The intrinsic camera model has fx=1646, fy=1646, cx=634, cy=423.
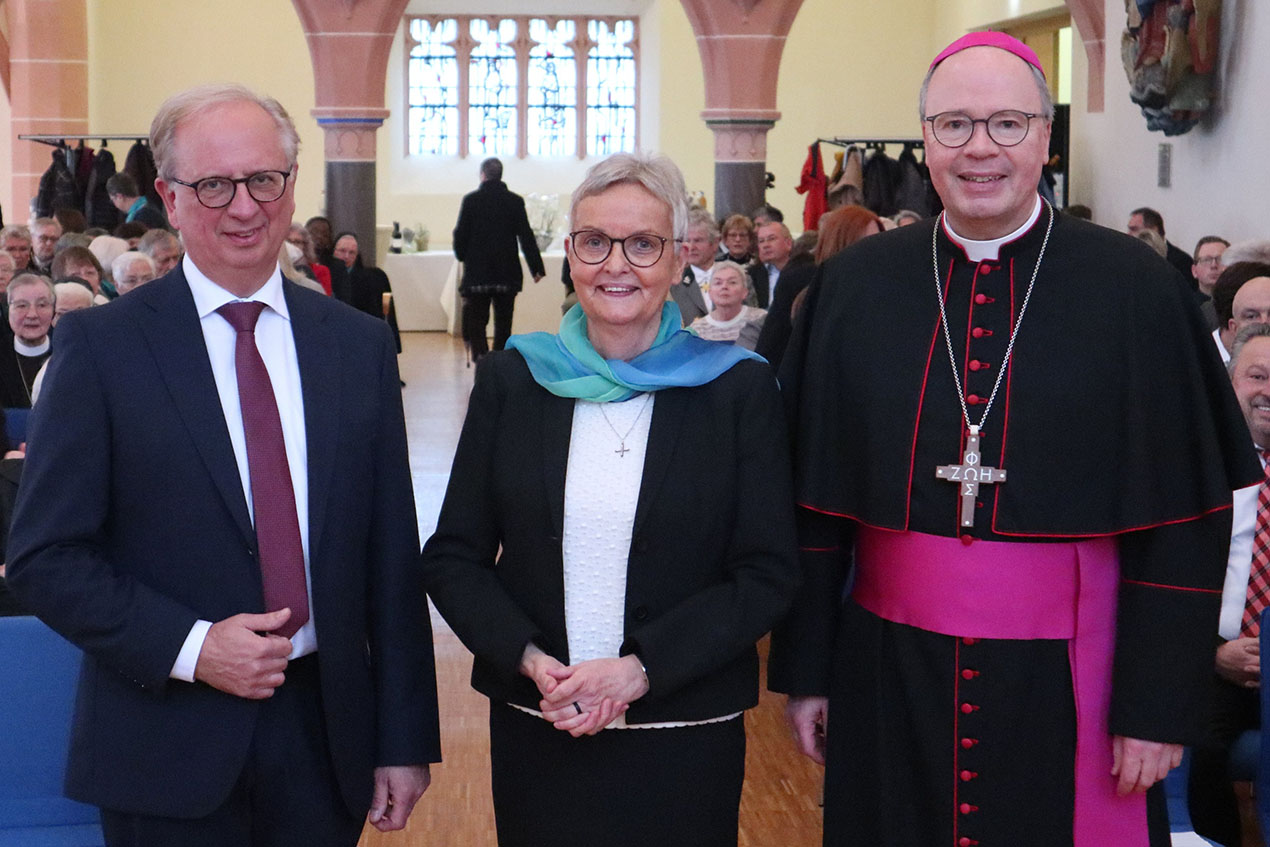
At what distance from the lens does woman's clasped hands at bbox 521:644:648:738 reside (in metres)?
2.25

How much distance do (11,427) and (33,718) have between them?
285 cm

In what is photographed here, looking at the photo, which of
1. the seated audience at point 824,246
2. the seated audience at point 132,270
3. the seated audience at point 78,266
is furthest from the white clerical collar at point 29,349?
the seated audience at point 824,246

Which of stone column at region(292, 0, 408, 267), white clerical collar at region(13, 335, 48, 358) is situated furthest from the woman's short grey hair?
stone column at region(292, 0, 408, 267)

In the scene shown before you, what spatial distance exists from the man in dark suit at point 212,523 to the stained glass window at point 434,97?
19.2 metres

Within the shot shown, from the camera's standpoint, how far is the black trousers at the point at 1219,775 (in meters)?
3.69

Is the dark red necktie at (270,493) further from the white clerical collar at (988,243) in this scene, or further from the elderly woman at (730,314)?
the elderly woman at (730,314)

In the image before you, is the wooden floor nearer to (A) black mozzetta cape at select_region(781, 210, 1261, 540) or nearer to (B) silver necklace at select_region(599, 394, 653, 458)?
(A) black mozzetta cape at select_region(781, 210, 1261, 540)

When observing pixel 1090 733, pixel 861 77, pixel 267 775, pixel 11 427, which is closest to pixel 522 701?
pixel 267 775

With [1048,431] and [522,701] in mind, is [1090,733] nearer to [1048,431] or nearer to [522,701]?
[1048,431]

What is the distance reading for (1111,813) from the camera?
2463 millimetres


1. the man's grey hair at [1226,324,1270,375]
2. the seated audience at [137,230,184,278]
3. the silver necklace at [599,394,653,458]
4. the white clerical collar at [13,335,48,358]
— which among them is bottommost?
the white clerical collar at [13,335,48,358]

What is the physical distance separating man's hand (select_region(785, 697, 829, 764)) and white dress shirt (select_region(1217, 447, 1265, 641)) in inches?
55.6

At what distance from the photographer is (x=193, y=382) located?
7.21 feet

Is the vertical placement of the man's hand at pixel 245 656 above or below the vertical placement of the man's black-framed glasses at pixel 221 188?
below
